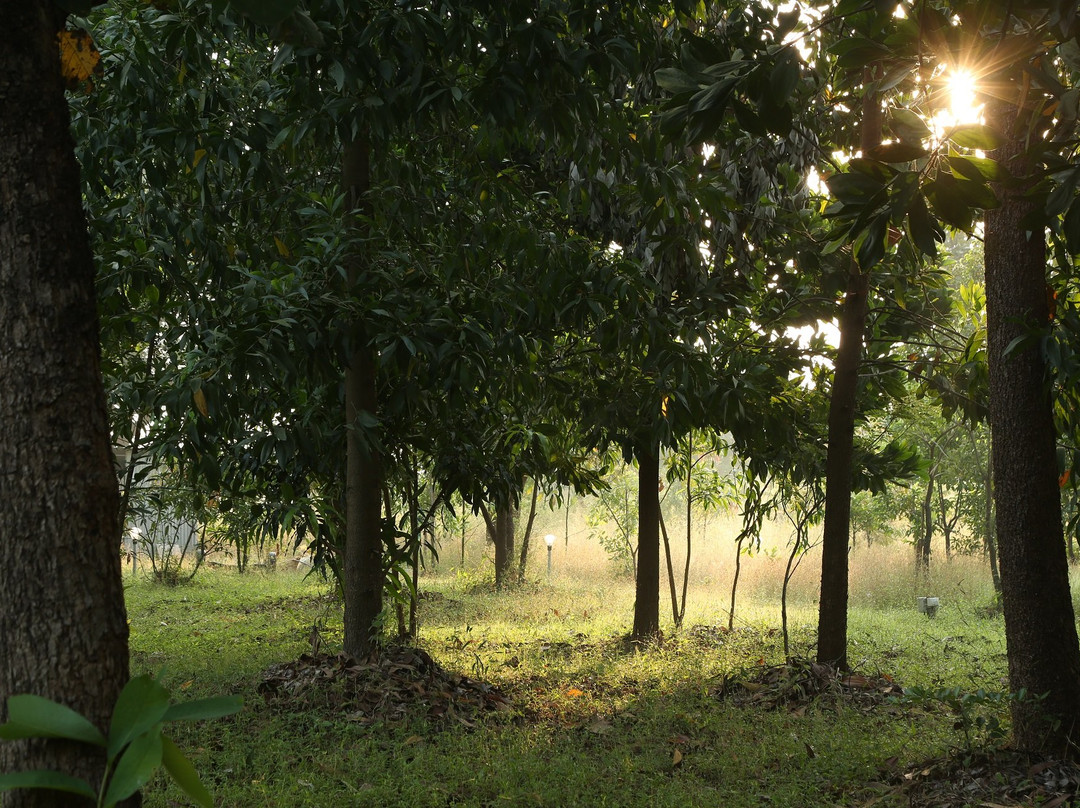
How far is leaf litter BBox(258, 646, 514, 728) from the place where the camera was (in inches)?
197

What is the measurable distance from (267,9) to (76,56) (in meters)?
0.93

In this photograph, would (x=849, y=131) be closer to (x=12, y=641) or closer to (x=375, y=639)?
(x=375, y=639)

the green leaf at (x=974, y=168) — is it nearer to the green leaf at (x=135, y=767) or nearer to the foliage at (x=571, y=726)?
the green leaf at (x=135, y=767)

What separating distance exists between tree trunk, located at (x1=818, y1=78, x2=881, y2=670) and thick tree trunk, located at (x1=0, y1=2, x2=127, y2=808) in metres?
5.40

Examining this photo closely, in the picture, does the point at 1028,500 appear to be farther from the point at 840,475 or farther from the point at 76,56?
the point at 76,56

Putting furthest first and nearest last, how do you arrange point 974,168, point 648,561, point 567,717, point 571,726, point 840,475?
1. point 648,561
2. point 840,475
3. point 567,717
4. point 571,726
5. point 974,168

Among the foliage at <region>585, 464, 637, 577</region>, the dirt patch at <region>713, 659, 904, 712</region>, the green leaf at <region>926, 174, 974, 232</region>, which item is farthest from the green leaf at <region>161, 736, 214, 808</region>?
the foliage at <region>585, 464, 637, 577</region>

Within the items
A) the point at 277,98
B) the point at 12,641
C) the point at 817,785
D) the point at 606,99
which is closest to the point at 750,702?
the point at 817,785

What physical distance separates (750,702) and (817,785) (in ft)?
6.15

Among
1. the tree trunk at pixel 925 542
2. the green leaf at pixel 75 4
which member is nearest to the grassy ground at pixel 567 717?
the green leaf at pixel 75 4

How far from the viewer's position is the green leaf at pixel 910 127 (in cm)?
200

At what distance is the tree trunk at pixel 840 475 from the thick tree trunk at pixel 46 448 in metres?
5.40

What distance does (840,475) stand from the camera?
6.36 meters

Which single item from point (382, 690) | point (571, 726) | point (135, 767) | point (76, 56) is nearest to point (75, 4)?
→ point (76, 56)
